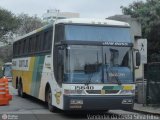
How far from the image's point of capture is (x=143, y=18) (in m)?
41.0

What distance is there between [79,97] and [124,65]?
6.33 ft

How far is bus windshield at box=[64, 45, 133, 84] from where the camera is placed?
616 inches

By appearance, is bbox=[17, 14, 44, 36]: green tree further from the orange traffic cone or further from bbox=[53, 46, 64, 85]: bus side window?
bbox=[53, 46, 64, 85]: bus side window

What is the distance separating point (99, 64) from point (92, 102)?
1294 mm

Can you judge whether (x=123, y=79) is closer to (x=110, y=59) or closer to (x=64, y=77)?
(x=110, y=59)

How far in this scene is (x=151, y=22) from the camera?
3947 centimetres

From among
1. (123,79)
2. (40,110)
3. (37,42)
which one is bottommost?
(40,110)

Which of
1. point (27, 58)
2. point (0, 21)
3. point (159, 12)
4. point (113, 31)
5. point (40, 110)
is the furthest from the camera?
point (0, 21)

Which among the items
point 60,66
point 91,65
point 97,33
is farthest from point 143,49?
point 60,66

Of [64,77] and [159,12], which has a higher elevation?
[159,12]

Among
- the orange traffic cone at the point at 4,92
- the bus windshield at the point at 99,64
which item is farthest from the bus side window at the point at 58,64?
the orange traffic cone at the point at 4,92

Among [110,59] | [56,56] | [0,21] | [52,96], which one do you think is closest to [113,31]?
[110,59]

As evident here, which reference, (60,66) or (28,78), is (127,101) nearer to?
(60,66)

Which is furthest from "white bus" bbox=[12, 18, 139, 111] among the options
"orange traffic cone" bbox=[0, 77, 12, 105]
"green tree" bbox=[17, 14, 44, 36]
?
"green tree" bbox=[17, 14, 44, 36]
